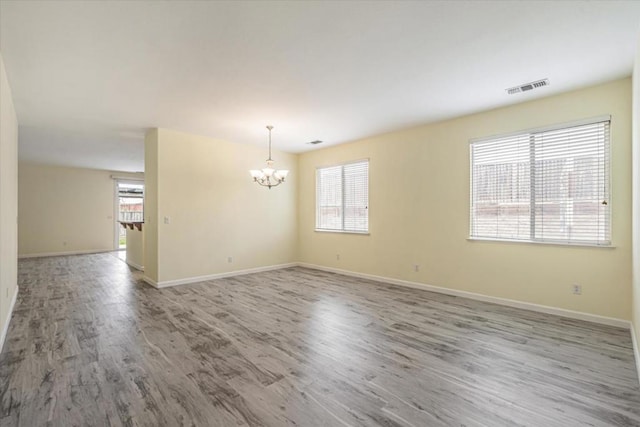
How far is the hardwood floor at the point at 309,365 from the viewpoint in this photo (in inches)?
76.4

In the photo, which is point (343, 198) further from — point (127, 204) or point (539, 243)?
point (127, 204)

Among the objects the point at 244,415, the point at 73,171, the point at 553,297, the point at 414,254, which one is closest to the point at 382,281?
the point at 414,254

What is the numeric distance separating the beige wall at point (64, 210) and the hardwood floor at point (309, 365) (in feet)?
20.7

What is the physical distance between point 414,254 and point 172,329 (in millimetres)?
3797

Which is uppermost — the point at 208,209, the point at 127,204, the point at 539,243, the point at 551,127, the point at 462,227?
the point at 551,127

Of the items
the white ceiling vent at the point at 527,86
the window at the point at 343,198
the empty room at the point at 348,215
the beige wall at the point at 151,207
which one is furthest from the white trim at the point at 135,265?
the white ceiling vent at the point at 527,86

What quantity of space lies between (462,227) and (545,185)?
118cm

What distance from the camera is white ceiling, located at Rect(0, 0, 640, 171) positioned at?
7.28 feet

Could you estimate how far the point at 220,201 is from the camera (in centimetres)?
602

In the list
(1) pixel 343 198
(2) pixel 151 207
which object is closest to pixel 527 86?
(1) pixel 343 198

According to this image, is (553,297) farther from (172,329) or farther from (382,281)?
(172,329)

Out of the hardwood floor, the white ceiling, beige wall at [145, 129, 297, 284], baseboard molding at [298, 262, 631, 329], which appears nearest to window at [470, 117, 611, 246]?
the white ceiling

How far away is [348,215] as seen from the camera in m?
6.36

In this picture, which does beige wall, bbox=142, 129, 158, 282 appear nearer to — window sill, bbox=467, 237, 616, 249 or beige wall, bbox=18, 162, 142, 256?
window sill, bbox=467, 237, 616, 249
